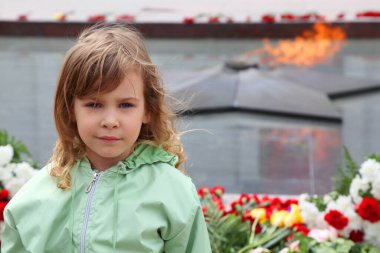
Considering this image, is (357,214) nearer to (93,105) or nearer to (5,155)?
(5,155)

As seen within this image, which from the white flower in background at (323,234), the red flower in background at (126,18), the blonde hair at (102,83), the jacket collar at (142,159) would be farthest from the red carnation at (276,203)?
the red flower in background at (126,18)

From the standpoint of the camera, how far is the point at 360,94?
834 centimetres

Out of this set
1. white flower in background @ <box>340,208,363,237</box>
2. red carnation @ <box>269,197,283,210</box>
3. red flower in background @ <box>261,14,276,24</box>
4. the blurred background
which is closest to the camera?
white flower in background @ <box>340,208,363,237</box>

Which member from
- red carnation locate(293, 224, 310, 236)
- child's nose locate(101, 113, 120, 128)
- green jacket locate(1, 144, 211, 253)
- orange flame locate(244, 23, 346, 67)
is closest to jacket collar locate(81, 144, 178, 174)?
green jacket locate(1, 144, 211, 253)

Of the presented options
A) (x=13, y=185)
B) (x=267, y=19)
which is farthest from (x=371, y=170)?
(x=267, y=19)

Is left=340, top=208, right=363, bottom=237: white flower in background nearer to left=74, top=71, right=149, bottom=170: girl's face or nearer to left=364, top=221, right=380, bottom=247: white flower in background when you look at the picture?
left=364, top=221, right=380, bottom=247: white flower in background

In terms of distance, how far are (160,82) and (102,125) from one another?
0.24 m

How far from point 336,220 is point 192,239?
1466 millimetres

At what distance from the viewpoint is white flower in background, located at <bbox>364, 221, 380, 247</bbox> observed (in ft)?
11.5

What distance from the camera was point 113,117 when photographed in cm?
212

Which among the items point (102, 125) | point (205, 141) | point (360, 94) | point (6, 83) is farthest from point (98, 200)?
point (6, 83)

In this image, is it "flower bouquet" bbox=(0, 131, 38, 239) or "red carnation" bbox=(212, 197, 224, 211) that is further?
"red carnation" bbox=(212, 197, 224, 211)

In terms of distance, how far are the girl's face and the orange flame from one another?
25.3 ft

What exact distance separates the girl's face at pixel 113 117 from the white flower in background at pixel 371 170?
5.27 ft
